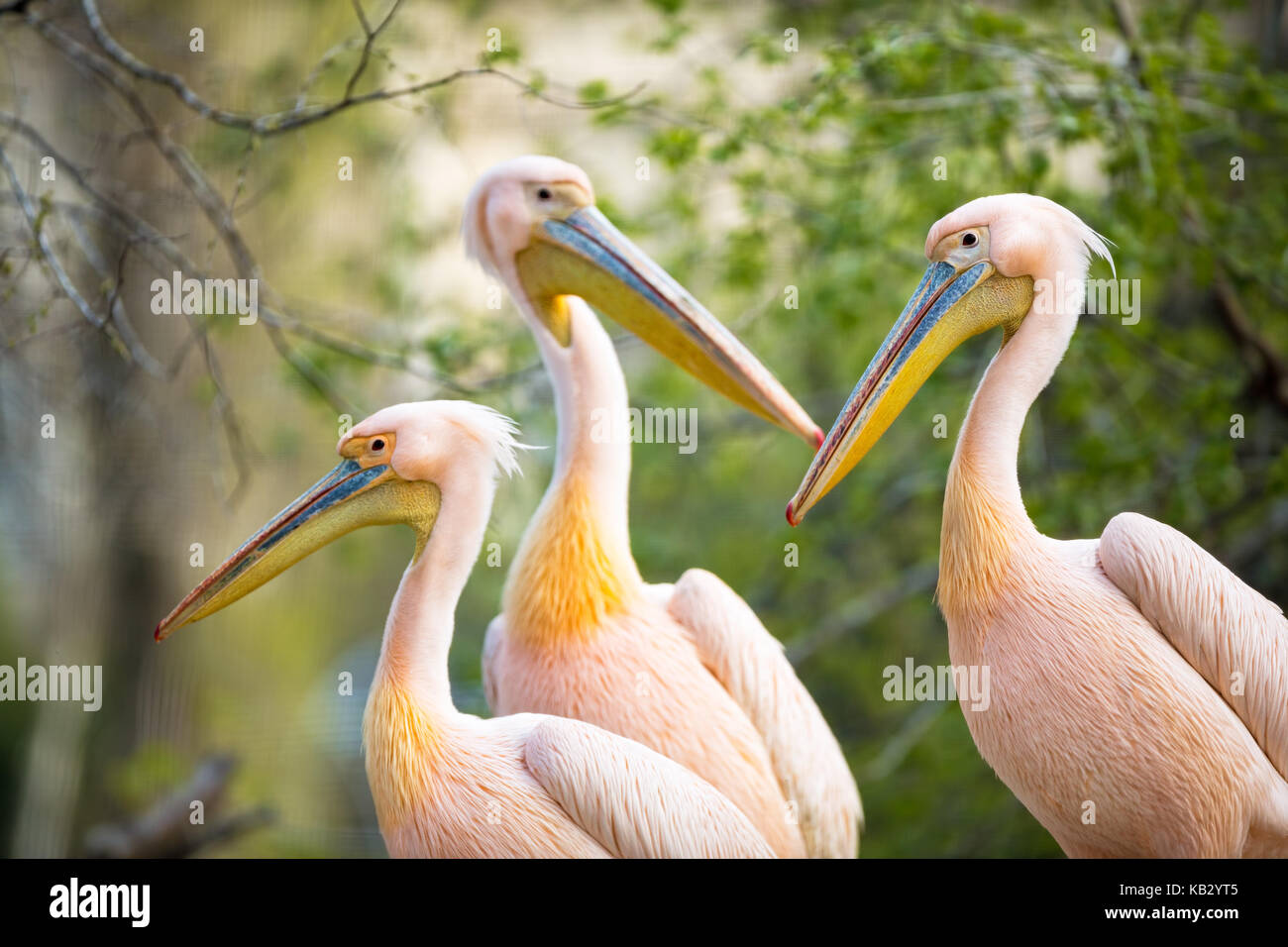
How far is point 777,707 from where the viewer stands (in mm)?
2350

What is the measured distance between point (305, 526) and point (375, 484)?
0.42 feet

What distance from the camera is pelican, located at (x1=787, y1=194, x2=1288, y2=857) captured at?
72.0 inches

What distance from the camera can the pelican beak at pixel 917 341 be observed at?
6.30 ft

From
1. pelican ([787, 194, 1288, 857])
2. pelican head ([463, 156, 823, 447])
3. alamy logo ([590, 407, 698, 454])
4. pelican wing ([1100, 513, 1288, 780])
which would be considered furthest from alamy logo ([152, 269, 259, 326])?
pelican wing ([1100, 513, 1288, 780])

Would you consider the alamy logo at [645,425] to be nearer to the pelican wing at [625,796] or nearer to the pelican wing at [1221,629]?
the pelican wing at [625,796]

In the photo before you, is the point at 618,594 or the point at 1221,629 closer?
the point at 1221,629

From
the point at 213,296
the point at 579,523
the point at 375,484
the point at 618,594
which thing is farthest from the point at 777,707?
the point at 213,296

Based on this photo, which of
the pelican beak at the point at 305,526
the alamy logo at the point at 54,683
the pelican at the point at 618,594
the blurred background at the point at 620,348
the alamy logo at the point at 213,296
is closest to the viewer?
the pelican beak at the point at 305,526

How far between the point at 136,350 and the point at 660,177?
270cm

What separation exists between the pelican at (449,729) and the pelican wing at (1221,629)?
2.45 ft

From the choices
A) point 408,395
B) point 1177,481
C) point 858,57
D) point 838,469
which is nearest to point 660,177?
point 408,395
